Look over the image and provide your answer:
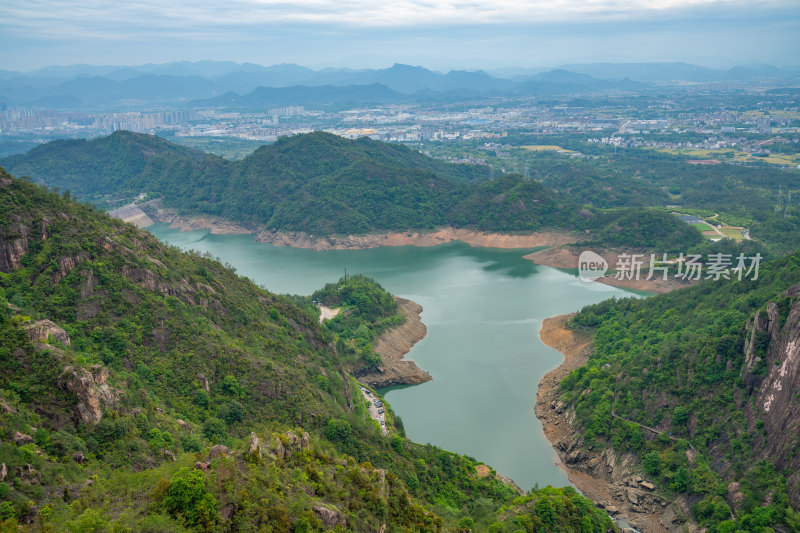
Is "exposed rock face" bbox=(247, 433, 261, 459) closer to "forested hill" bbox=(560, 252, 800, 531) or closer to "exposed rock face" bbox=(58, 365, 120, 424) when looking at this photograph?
"exposed rock face" bbox=(58, 365, 120, 424)

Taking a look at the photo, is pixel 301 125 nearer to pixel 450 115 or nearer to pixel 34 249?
pixel 450 115

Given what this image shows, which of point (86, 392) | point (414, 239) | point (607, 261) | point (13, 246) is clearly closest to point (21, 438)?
point (86, 392)

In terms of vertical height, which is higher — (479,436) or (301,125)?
(301,125)

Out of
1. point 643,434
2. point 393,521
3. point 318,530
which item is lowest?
point 643,434

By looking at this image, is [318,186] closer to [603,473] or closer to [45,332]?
[603,473]

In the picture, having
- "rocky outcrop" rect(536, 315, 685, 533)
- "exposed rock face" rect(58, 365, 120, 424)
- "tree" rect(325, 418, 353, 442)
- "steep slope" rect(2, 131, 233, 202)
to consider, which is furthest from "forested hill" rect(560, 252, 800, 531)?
"steep slope" rect(2, 131, 233, 202)

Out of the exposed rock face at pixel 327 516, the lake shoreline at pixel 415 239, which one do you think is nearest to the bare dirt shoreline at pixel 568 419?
the exposed rock face at pixel 327 516

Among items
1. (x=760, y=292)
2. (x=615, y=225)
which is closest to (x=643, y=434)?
(x=760, y=292)
